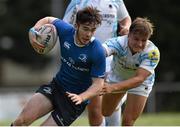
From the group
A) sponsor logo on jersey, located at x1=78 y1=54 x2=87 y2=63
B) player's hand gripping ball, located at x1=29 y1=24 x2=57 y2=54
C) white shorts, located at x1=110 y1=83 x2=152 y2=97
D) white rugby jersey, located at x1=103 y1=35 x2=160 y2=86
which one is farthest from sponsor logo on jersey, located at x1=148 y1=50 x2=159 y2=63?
player's hand gripping ball, located at x1=29 y1=24 x2=57 y2=54

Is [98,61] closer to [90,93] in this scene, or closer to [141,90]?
[90,93]

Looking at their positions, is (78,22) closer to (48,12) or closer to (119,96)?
(119,96)

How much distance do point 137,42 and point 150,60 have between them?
0.39 m

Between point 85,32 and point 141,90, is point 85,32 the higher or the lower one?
the higher one

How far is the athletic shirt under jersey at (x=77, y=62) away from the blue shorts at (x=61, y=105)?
0.10 meters

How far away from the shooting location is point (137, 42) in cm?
865

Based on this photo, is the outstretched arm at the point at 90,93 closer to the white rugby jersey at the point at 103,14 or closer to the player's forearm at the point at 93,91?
the player's forearm at the point at 93,91

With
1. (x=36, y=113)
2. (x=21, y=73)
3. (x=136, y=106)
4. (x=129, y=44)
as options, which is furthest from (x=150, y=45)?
(x=21, y=73)

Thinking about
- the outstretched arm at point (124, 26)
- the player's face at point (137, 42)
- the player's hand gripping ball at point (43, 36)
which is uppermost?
the player's hand gripping ball at point (43, 36)

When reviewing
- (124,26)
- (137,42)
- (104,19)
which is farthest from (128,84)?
(124,26)

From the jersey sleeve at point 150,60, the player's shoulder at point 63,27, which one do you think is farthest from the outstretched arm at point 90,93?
the jersey sleeve at point 150,60

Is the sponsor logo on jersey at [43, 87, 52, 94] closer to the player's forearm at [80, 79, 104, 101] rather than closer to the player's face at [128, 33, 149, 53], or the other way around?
the player's forearm at [80, 79, 104, 101]

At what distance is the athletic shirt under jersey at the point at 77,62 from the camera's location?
817 cm

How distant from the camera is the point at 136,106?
368 inches
